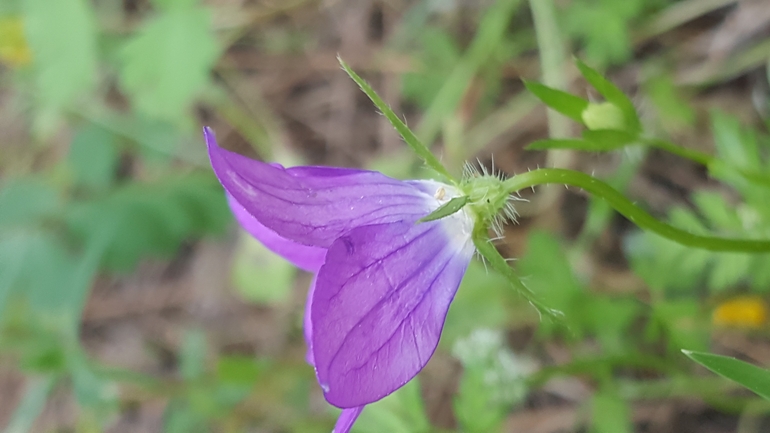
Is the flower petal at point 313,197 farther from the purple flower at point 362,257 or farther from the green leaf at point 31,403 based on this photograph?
the green leaf at point 31,403

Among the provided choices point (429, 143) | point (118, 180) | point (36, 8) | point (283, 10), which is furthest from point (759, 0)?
point (118, 180)

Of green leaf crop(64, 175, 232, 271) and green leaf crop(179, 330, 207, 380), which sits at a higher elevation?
green leaf crop(64, 175, 232, 271)

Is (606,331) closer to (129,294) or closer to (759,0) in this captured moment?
(759,0)

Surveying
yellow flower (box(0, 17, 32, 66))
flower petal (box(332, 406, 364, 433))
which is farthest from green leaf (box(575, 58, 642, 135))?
yellow flower (box(0, 17, 32, 66))

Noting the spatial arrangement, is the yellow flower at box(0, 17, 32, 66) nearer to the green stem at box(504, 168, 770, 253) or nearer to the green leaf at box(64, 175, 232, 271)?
the green leaf at box(64, 175, 232, 271)

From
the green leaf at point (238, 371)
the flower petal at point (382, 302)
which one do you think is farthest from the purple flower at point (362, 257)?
the green leaf at point (238, 371)

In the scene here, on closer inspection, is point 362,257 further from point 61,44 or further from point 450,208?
point 61,44

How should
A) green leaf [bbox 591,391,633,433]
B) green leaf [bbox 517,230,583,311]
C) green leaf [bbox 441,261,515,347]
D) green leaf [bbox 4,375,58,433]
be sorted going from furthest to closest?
green leaf [bbox 441,261,515,347] → green leaf [bbox 4,375,58,433] → green leaf [bbox 517,230,583,311] → green leaf [bbox 591,391,633,433]
